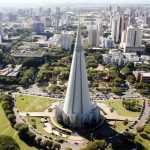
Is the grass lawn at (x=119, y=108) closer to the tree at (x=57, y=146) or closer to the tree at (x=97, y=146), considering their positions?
the tree at (x=97, y=146)

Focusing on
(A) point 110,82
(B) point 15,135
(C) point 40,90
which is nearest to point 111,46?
(A) point 110,82

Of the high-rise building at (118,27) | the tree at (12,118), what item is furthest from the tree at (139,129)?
the high-rise building at (118,27)

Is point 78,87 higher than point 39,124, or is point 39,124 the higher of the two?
point 78,87

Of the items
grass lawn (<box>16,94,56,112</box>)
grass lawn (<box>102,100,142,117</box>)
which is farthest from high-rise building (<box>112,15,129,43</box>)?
grass lawn (<box>16,94,56,112</box>)

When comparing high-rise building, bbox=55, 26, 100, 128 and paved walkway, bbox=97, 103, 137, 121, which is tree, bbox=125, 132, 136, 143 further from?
paved walkway, bbox=97, 103, 137, 121

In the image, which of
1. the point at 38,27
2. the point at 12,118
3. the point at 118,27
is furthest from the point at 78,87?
the point at 38,27

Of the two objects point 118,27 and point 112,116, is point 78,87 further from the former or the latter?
point 118,27

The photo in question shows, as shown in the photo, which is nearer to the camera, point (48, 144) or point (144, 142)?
point (48, 144)
